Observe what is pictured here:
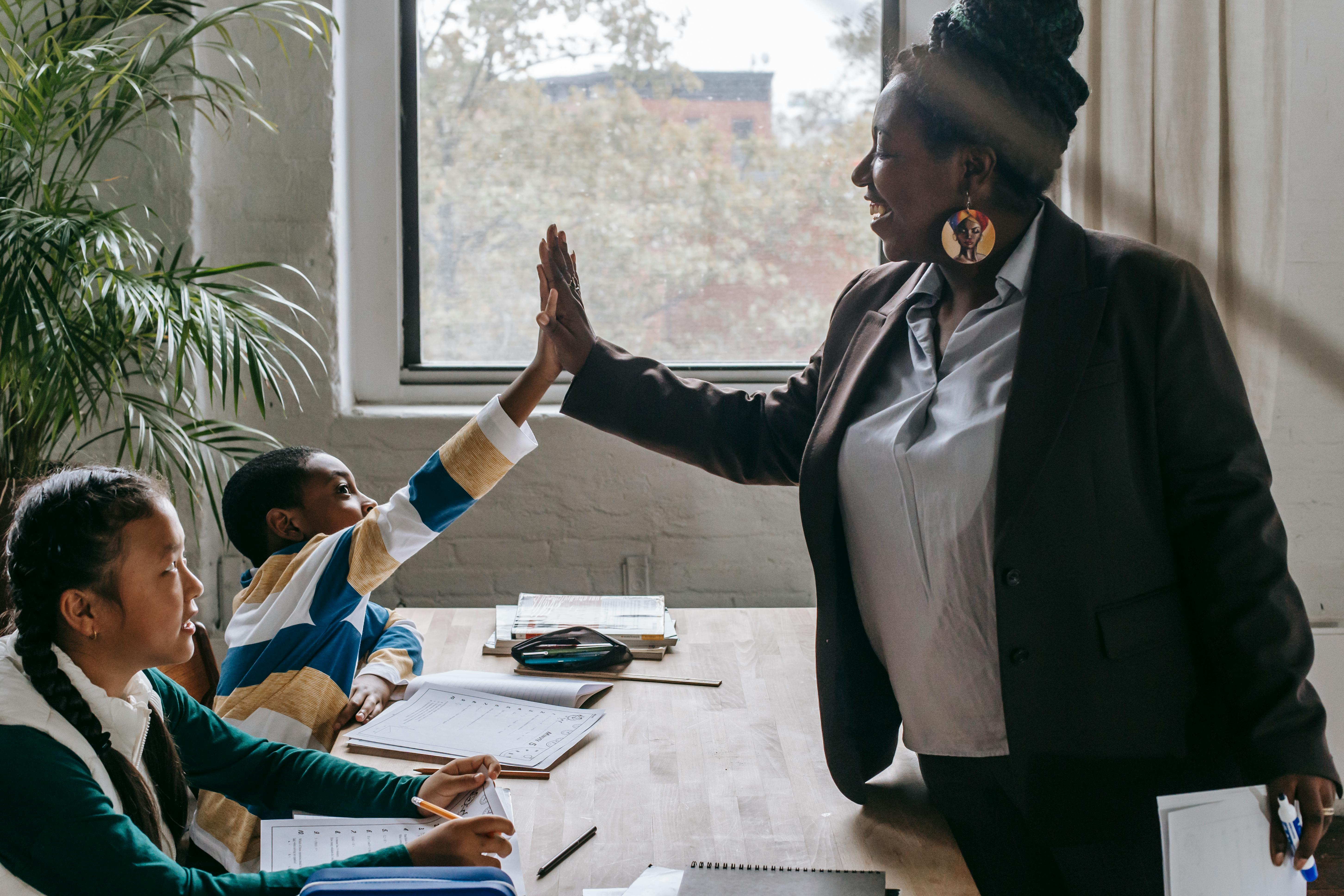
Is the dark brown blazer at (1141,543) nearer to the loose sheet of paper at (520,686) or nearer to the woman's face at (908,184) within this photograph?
the woman's face at (908,184)

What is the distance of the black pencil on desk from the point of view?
1.07 meters

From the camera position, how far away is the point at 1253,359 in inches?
87.7

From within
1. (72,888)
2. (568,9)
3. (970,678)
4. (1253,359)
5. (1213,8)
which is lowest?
(72,888)

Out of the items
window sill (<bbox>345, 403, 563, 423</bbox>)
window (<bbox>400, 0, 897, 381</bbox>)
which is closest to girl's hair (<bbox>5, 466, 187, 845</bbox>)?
window sill (<bbox>345, 403, 563, 423</bbox>)

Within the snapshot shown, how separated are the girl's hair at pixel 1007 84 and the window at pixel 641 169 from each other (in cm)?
151

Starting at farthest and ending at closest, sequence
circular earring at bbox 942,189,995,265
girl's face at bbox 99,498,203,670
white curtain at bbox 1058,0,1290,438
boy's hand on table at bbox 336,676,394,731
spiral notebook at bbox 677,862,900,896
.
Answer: white curtain at bbox 1058,0,1290,438
boy's hand on table at bbox 336,676,394,731
circular earring at bbox 942,189,995,265
girl's face at bbox 99,498,203,670
spiral notebook at bbox 677,862,900,896

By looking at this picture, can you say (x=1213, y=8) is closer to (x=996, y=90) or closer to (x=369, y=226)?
(x=996, y=90)

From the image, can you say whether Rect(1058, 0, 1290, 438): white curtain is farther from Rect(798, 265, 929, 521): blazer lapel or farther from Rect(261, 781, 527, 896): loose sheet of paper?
Rect(261, 781, 527, 896): loose sheet of paper

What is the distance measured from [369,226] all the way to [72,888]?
1.96 meters


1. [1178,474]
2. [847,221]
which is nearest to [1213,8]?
[847,221]

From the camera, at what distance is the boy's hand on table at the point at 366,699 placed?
150cm

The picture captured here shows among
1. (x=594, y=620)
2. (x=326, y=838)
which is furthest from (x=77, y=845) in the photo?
(x=594, y=620)

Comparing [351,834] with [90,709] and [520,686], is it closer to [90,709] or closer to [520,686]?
[90,709]

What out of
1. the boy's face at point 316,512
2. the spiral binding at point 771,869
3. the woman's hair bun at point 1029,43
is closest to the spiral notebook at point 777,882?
the spiral binding at point 771,869
